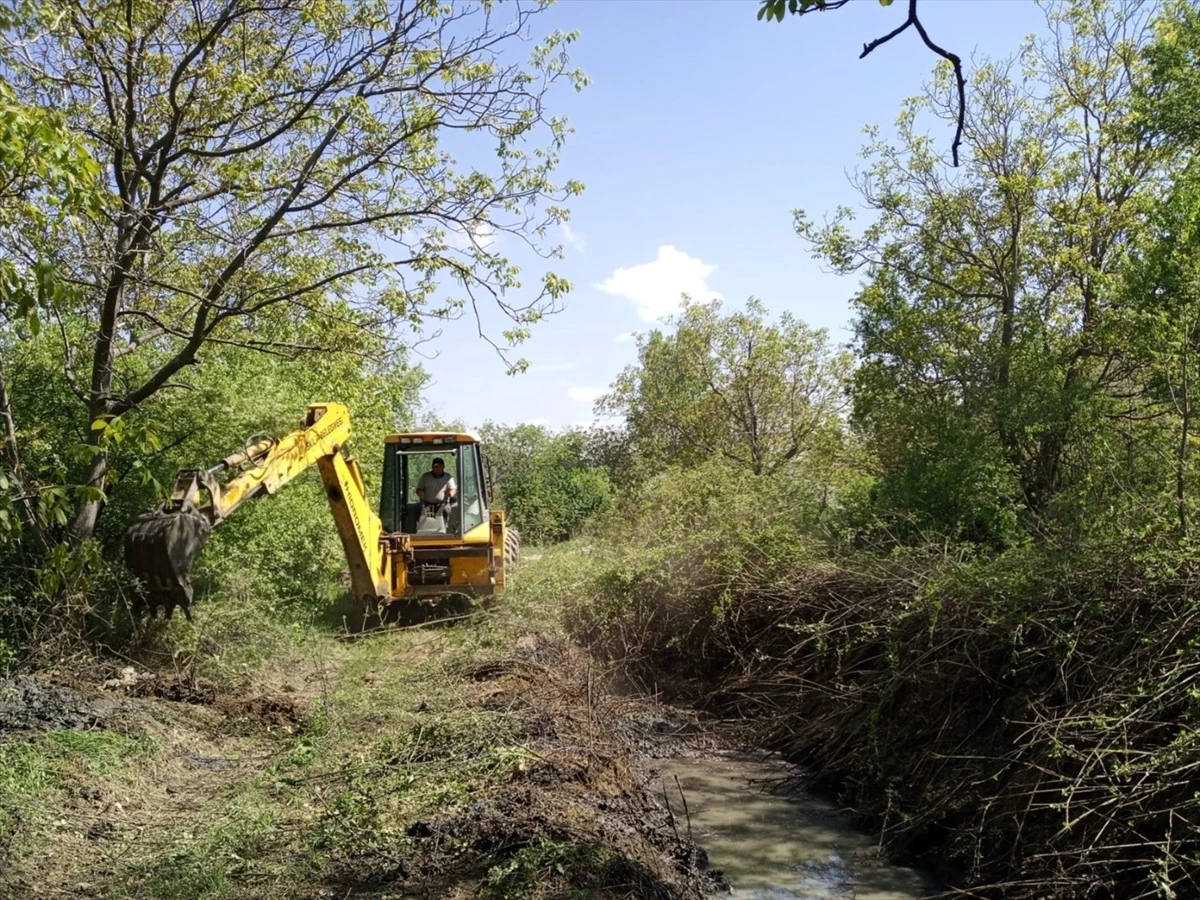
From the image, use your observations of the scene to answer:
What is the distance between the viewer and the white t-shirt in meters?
13.1

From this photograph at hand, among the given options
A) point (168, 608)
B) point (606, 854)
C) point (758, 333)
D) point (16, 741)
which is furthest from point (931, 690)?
point (758, 333)

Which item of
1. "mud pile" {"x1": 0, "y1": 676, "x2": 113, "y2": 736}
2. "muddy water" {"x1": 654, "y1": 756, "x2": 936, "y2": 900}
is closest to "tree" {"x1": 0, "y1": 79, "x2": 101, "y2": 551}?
"mud pile" {"x1": 0, "y1": 676, "x2": 113, "y2": 736}

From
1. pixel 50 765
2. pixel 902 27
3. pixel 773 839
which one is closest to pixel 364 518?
pixel 50 765

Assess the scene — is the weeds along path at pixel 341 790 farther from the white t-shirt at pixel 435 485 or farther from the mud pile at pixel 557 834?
the white t-shirt at pixel 435 485

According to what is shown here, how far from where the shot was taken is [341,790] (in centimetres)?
620

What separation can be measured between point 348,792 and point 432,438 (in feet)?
24.9

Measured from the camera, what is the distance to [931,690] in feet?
25.4

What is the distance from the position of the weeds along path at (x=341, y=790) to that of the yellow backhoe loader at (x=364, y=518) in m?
1.18

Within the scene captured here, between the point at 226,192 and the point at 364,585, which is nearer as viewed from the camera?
the point at 226,192

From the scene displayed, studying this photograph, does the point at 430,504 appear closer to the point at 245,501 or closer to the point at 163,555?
the point at 245,501

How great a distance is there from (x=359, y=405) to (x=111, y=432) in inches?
454

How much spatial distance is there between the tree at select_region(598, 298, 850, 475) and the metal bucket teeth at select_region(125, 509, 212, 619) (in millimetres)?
18017

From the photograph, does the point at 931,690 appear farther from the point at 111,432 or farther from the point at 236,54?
the point at 236,54

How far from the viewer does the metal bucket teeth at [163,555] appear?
23.9 ft
